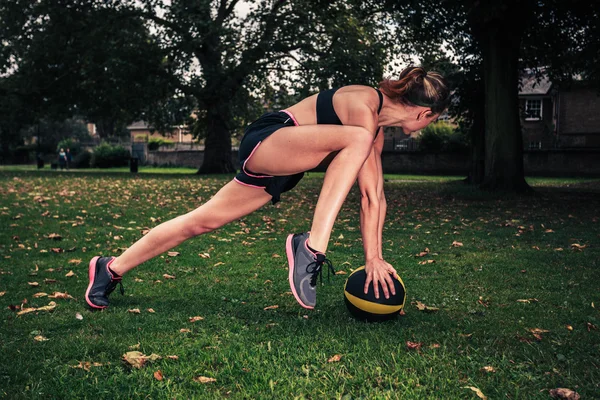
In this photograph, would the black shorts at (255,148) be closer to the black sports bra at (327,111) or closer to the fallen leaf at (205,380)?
the black sports bra at (327,111)

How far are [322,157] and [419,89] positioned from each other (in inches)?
32.2

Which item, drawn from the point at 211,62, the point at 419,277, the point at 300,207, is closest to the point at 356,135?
the point at 419,277

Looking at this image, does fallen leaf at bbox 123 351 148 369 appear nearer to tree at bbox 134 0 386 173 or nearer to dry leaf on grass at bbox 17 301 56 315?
dry leaf on grass at bbox 17 301 56 315

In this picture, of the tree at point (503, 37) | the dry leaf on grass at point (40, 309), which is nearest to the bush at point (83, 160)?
the tree at point (503, 37)

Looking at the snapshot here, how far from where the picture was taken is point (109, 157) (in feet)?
152

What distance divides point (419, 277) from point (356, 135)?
2.50 metres

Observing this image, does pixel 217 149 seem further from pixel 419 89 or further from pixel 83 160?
pixel 419 89

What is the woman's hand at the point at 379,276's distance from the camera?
13.2 feet

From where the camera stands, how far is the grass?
2.93 metres

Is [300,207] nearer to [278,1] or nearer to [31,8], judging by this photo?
[278,1]

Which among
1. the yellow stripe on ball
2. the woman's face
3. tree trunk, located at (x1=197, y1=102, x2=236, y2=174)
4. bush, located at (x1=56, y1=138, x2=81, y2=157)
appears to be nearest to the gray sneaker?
the yellow stripe on ball

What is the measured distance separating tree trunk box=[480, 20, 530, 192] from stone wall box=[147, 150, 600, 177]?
18049 millimetres

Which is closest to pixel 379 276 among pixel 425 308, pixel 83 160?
pixel 425 308

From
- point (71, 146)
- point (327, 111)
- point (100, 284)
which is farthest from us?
point (71, 146)
